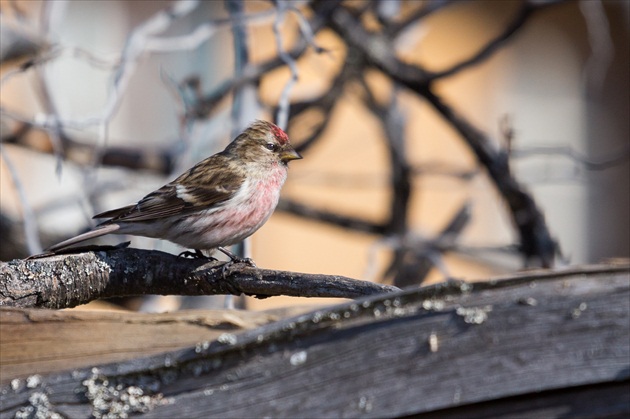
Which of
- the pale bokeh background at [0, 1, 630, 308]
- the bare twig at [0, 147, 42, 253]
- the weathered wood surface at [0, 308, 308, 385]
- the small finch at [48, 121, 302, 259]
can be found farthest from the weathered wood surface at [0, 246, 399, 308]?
the pale bokeh background at [0, 1, 630, 308]

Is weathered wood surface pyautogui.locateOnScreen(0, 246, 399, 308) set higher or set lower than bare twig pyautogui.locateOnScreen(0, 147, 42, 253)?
lower

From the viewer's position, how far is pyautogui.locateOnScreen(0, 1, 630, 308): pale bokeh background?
7.49 metres

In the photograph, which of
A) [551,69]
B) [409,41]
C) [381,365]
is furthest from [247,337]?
[551,69]

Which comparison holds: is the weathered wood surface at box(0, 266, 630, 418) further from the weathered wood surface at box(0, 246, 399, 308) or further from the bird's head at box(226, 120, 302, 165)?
the bird's head at box(226, 120, 302, 165)

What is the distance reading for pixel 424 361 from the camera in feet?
5.62

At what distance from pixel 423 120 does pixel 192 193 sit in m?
6.22

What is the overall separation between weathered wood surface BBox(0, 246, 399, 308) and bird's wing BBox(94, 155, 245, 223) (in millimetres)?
1190

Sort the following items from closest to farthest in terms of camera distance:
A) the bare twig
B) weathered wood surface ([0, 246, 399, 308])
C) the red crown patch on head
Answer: weathered wood surface ([0, 246, 399, 308]), the bare twig, the red crown patch on head

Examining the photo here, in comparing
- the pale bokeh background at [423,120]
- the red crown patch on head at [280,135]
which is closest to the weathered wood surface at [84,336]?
the red crown patch on head at [280,135]

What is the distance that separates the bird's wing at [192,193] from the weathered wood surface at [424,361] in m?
2.12

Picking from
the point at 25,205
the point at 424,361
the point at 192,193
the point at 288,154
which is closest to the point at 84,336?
the point at 424,361

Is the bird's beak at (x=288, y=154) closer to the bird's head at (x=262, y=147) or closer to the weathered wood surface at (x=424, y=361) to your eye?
the bird's head at (x=262, y=147)

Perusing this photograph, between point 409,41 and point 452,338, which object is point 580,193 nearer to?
point 409,41

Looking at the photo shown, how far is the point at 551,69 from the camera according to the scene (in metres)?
11.2
